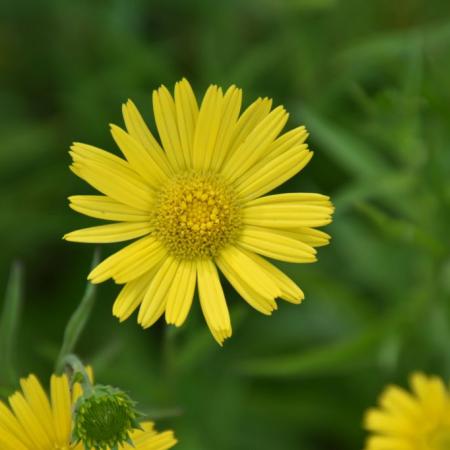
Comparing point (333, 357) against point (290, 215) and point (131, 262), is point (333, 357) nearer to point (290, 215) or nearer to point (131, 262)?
point (290, 215)

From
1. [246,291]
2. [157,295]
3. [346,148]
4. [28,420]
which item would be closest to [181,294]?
[157,295]

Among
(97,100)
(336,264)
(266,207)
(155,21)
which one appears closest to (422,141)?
(336,264)

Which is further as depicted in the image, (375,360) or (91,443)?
(375,360)

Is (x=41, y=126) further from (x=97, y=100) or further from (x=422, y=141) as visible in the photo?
(x=422, y=141)

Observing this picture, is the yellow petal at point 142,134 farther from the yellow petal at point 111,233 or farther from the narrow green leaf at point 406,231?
the narrow green leaf at point 406,231

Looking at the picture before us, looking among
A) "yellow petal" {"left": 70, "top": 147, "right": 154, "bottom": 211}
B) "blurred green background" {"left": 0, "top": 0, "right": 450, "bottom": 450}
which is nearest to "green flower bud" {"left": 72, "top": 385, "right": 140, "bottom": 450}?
"yellow petal" {"left": 70, "top": 147, "right": 154, "bottom": 211}

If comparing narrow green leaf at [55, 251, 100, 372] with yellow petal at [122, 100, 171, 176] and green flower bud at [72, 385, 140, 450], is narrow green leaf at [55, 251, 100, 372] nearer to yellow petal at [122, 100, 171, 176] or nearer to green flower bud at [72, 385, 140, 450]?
green flower bud at [72, 385, 140, 450]
